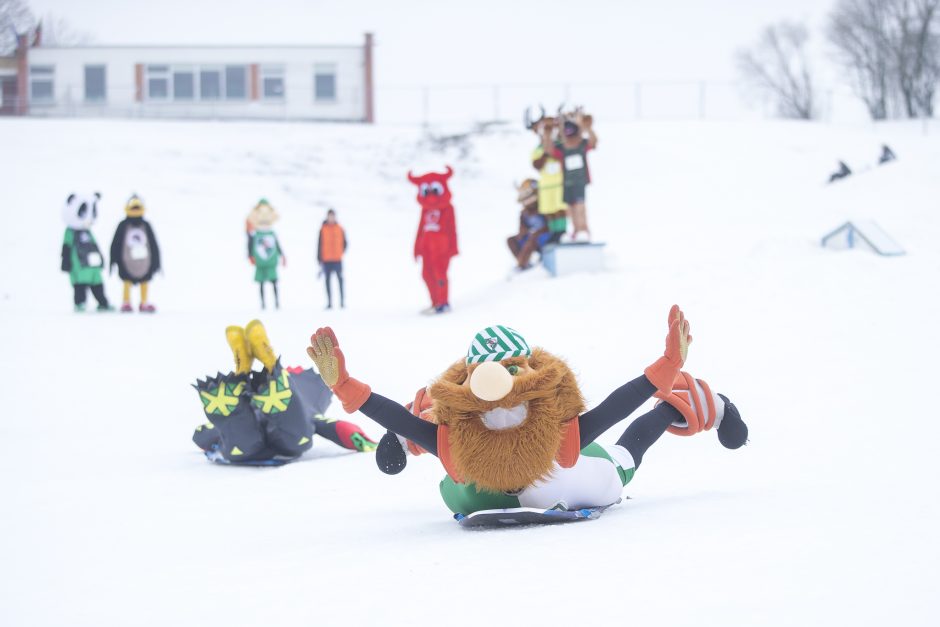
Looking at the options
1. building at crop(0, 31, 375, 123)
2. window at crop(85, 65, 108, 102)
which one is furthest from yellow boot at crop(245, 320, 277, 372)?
window at crop(85, 65, 108, 102)

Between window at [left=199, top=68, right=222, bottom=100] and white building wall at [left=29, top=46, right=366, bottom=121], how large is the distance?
227mm

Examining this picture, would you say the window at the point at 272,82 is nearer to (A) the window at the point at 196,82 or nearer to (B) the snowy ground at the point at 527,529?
(A) the window at the point at 196,82

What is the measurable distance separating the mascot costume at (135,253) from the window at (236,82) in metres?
21.7

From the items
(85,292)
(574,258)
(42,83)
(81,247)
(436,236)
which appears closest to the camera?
(574,258)

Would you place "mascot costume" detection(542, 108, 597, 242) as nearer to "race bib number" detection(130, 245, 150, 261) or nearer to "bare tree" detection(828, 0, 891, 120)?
"race bib number" detection(130, 245, 150, 261)

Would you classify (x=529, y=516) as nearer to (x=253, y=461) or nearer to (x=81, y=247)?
(x=253, y=461)

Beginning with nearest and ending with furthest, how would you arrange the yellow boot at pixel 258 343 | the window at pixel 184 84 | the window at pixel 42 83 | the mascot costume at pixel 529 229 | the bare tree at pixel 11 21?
the yellow boot at pixel 258 343, the mascot costume at pixel 529 229, the window at pixel 42 83, the window at pixel 184 84, the bare tree at pixel 11 21

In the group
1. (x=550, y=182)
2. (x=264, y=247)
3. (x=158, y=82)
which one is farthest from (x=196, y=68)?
(x=550, y=182)

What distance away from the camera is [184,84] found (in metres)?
34.5

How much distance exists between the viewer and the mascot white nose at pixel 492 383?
13.0ft

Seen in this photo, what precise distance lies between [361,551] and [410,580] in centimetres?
60

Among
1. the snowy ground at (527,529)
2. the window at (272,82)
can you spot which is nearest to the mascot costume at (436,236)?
the snowy ground at (527,529)

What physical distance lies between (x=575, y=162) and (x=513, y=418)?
917 centimetres

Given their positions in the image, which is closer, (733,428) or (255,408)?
(733,428)
